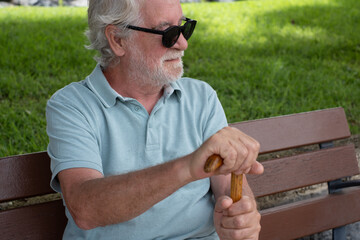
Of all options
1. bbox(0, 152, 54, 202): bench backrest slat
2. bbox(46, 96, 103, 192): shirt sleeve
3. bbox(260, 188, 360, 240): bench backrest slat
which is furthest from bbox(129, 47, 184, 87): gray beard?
bbox(260, 188, 360, 240): bench backrest slat

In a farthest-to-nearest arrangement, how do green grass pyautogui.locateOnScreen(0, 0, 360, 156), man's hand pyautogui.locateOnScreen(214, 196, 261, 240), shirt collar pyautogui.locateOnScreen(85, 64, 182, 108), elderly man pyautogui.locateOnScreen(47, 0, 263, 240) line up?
green grass pyautogui.locateOnScreen(0, 0, 360, 156), shirt collar pyautogui.locateOnScreen(85, 64, 182, 108), man's hand pyautogui.locateOnScreen(214, 196, 261, 240), elderly man pyautogui.locateOnScreen(47, 0, 263, 240)

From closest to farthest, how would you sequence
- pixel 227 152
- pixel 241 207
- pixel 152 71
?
pixel 227 152
pixel 241 207
pixel 152 71

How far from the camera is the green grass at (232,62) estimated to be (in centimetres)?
476

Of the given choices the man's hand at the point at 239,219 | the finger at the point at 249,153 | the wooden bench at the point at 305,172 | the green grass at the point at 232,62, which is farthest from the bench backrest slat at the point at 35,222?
the green grass at the point at 232,62

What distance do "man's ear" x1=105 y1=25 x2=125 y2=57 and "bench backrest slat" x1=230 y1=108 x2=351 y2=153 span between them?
0.77 meters

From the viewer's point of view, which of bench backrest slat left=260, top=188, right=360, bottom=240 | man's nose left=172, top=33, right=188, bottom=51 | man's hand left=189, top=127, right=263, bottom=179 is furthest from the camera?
bench backrest slat left=260, top=188, right=360, bottom=240

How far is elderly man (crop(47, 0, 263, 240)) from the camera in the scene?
6.23 ft

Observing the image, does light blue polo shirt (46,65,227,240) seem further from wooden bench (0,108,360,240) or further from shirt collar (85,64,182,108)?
wooden bench (0,108,360,240)

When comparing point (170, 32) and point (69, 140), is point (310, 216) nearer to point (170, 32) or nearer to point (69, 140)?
point (170, 32)

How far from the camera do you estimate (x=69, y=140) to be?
205cm

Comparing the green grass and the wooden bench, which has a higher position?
the wooden bench

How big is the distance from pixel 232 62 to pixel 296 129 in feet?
10.4

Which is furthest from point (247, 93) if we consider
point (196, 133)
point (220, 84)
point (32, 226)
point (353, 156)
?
point (32, 226)

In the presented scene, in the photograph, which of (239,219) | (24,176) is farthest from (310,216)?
(24,176)
